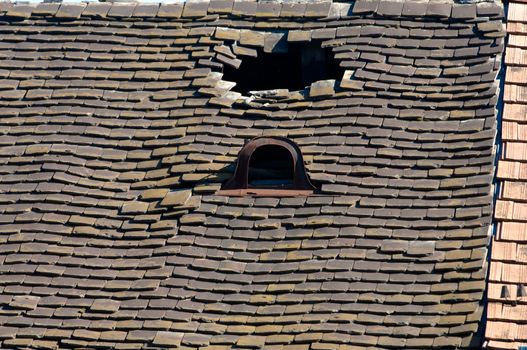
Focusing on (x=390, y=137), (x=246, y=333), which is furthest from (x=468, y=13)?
(x=246, y=333)

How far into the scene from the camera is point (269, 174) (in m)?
20.9

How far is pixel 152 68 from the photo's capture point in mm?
22109

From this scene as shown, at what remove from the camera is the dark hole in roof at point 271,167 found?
2078 centimetres

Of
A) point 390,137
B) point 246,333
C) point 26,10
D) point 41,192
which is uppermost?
point 26,10

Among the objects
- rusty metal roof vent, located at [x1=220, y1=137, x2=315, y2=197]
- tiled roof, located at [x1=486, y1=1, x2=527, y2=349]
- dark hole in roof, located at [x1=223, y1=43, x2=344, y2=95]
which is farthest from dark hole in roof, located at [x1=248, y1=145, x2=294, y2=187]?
tiled roof, located at [x1=486, y1=1, x2=527, y2=349]

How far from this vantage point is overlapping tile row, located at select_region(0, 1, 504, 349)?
19188mm

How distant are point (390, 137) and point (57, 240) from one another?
364cm

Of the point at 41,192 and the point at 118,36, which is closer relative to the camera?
the point at 41,192

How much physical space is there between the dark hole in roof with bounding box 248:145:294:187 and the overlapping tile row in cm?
23

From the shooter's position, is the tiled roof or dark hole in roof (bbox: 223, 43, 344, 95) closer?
the tiled roof

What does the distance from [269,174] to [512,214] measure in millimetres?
2759

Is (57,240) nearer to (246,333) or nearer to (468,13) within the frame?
(246,333)

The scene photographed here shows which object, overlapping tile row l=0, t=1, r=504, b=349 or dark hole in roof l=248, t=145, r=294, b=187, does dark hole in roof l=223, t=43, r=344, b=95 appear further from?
dark hole in roof l=248, t=145, r=294, b=187

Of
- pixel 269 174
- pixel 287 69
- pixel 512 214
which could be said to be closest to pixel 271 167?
pixel 269 174
